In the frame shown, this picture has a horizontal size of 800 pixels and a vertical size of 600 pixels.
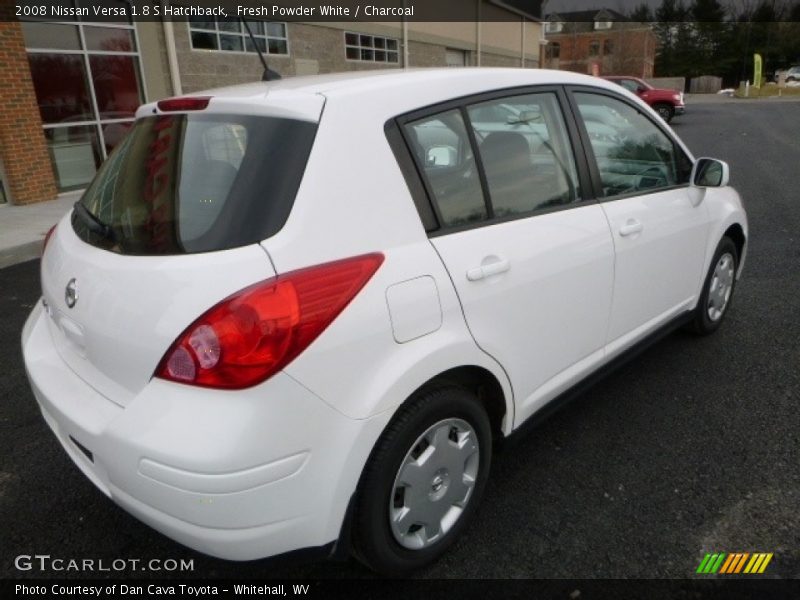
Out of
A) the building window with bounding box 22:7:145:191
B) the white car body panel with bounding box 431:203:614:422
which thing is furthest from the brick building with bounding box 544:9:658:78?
the white car body panel with bounding box 431:203:614:422

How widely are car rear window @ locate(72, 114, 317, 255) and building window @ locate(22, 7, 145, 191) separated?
8669mm

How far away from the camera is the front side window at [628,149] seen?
276 centimetres

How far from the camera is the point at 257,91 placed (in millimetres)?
2090

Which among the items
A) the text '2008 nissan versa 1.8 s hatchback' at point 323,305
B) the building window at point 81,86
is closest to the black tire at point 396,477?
the text '2008 nissan versa 1.8 s hatchback' at point 323,305

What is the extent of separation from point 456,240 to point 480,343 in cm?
35

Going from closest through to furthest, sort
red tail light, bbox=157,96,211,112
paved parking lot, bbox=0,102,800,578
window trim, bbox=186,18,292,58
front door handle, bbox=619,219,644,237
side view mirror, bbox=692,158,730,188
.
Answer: red tail light, bbox=157,96,211,112 → paved parking lot, bbox=0,102,800,578 → front door handle, bbox=619,219,644,237 → side view mirror, bbox=692,158,730,188 → window trim, bbox=186,18,292,58

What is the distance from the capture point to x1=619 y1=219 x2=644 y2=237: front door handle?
8.78ft

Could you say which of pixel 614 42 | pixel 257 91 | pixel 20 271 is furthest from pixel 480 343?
pixel 614 42

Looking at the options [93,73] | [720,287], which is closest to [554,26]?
[93,73]

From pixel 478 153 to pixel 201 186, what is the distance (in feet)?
3.26

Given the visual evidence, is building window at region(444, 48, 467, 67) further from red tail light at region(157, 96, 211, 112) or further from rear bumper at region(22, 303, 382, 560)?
rear bumper at region(22, 303, 382, 560)

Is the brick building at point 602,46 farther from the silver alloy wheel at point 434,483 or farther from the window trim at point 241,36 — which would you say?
the silver alloy wheel at point 434,483

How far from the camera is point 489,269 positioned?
204 cm

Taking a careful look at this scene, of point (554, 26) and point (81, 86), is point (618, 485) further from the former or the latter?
point (554, 26)
